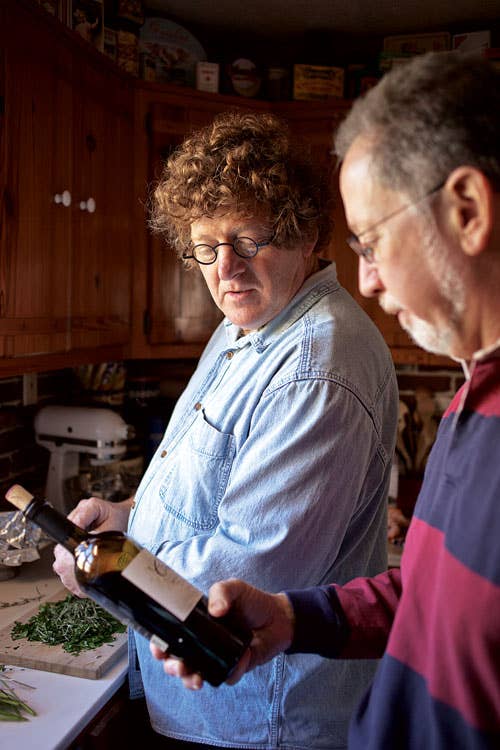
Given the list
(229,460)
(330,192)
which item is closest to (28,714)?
(229,460)

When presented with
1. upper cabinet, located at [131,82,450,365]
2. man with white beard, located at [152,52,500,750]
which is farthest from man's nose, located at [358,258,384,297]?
upper cabinet, located at [131,82,450,365]

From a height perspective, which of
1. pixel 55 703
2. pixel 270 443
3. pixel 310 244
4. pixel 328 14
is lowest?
pixel 55 703

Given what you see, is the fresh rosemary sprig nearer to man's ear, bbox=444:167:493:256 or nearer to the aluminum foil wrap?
the aluminum foil wrap

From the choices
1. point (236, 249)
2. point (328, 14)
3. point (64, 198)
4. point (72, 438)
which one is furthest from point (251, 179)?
point (328, 14)

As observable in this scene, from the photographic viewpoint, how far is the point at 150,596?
840 mm

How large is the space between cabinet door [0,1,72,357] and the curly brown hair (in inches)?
22.1

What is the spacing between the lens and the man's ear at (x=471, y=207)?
0.64 m

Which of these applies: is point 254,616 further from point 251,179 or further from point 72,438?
point 72,438

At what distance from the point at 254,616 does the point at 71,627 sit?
76cm

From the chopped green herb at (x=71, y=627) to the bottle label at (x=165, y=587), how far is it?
27.2 inches

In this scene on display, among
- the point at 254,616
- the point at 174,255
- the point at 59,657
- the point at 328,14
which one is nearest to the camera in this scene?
the point at 254,616

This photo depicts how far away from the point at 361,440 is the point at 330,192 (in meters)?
0.53

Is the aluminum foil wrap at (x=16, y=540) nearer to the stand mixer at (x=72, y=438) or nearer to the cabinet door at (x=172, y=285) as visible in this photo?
the stand mixer at (x=72, y=438)

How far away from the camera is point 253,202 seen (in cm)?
124
